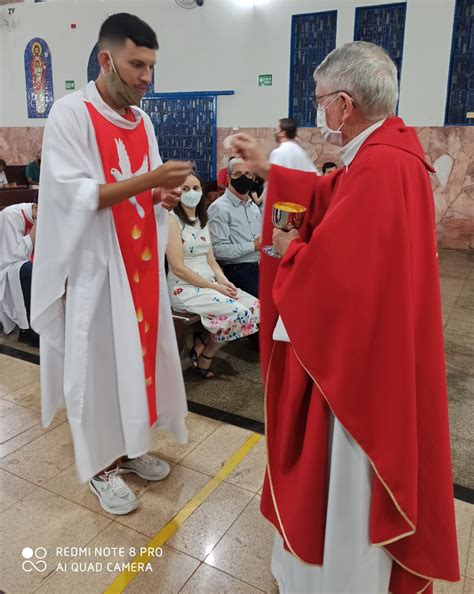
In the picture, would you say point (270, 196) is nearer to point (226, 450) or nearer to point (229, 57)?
point (226, 450)

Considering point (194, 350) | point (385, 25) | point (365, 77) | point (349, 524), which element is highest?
point (385, 25)

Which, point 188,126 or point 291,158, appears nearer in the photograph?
point 291,158

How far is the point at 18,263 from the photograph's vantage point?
12.8ft

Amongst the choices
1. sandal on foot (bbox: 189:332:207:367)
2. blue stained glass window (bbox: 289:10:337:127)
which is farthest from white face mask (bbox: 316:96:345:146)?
blue stained glass window (bbox: 289:10:337:127)

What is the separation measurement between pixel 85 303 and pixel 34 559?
37.9 inches

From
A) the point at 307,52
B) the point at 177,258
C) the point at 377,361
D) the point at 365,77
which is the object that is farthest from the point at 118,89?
the point at 307,52

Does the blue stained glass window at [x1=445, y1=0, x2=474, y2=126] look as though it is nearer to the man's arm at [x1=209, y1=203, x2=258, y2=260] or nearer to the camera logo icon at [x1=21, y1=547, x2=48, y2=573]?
the man's arm at [x1=209, y1=203, x2=258, y2=260]

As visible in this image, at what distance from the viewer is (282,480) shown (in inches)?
59.1

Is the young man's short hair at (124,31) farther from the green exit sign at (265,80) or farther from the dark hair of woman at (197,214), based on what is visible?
the green exit sign at (265,80)

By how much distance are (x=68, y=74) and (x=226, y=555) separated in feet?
36.3

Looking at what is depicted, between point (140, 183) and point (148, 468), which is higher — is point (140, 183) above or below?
above

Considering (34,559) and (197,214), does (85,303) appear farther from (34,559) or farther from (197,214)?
(197,214)

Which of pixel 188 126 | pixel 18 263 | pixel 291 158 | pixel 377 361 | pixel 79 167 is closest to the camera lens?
pixel 377 361

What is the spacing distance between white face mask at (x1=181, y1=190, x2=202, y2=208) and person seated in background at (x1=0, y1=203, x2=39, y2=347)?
1.35 m
